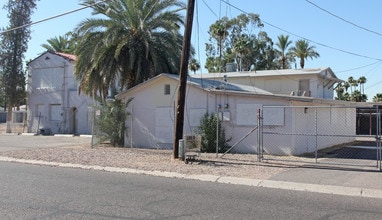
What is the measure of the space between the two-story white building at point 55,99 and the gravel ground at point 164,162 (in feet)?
49.6

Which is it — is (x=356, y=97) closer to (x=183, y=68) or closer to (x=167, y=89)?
(x=167, y=89)

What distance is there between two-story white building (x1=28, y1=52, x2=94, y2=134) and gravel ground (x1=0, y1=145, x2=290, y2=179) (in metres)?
15.1

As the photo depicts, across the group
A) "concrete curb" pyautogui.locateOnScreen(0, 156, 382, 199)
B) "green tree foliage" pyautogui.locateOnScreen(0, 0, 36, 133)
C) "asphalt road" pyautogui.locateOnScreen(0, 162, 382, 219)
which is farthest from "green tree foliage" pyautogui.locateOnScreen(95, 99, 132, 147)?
"green tree foliage" pyautogui.locateOnScreen(0, 0, 36, 133)

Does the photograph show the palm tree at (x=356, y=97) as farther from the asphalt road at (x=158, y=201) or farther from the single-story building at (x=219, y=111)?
the asphalt road at (x=158, y=201)

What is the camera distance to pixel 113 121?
67.5 feet

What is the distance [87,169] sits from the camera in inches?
527

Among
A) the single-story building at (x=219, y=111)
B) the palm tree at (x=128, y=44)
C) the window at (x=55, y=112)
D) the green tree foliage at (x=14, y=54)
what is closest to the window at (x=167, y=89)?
the single-story building at (x=219, y=111)

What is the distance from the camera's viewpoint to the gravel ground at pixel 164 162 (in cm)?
1252

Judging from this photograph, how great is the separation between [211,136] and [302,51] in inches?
1477

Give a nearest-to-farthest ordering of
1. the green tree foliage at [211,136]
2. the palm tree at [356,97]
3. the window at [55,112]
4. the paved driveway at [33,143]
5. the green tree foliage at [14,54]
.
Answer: the green tree foliage at [211,136] → the paved driveway at [33,143] → the window at [55,112] → the green tree foliage at [14,54] → the palm tree at [356,97]

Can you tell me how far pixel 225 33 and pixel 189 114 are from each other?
1346 inches

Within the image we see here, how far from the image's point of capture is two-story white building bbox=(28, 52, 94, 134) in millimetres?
33250

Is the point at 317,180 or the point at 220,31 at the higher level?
the point at 220,31

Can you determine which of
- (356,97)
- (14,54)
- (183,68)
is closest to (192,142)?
(183,68)
